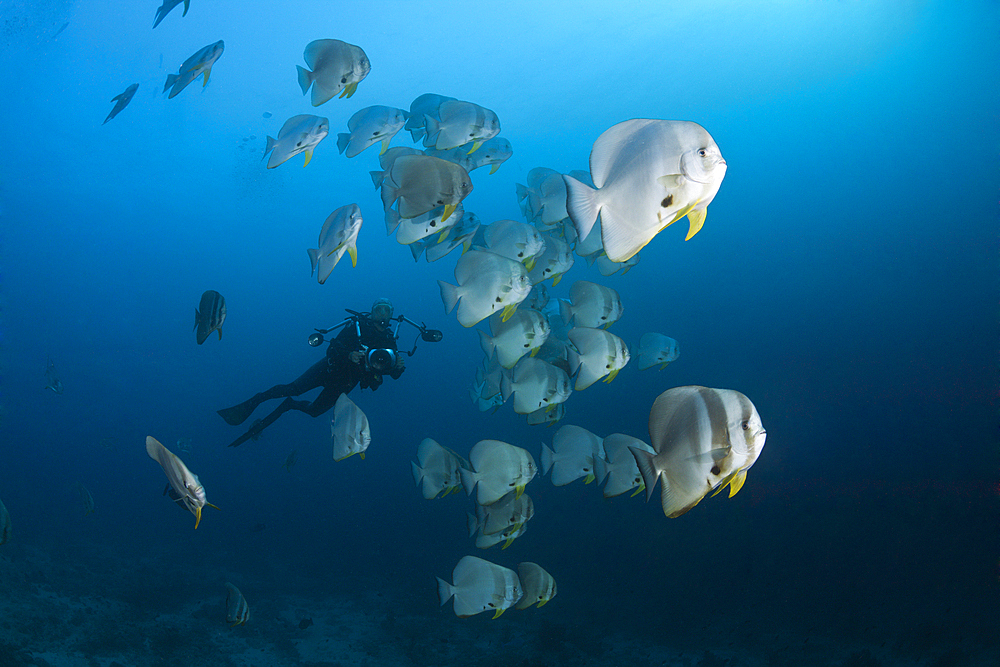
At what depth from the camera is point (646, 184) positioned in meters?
1.22

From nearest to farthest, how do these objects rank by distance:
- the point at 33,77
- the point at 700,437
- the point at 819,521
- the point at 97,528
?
the point at 700,437
the point at 819,521
the point at 97,528
the point at 33,77

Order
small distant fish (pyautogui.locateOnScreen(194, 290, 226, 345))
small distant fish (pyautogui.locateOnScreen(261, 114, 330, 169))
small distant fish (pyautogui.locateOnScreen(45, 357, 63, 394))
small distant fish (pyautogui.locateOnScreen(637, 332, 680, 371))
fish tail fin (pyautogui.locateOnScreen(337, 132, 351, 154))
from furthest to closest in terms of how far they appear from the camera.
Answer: small distant fish (pyautogui.locateOnScreen(45, 357, 63, 394)) < small distant fish (pyautogui.locateOnScreen(637, 332, 680, 371)) < fish tail fin (pyautogui.locateOnScreen(337, 132, 351, 154)) < small distant fish (pyautogui.locateOnScreen(261, 114, 330, 169)) < small distant fish (pyautogui.locateOnScreen(194, 290, 226, 345))

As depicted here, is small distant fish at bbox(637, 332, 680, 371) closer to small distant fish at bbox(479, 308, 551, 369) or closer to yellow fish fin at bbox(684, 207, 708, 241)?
small distant fish at bbox(479, 308, 551, 369)

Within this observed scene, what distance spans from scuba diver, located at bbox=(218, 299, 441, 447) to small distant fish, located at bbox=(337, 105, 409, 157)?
6.78 ft

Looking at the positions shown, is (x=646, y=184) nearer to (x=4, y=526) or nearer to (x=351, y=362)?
(x=351, y=362)

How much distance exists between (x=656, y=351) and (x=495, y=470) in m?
2.24

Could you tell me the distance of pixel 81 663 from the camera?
6.90m

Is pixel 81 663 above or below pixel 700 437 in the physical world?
below

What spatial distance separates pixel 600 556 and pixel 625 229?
10503mm

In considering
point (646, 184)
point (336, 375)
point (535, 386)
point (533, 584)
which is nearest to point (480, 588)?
point (533, 584)

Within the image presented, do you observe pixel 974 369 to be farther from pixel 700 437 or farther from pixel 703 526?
pixel 700 437

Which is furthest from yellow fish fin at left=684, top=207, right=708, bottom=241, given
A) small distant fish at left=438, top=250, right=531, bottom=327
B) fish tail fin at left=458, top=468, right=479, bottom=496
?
fish tail fin at left=458, top=468, right=479, bottom=496

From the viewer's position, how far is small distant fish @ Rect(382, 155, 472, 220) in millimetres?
2484

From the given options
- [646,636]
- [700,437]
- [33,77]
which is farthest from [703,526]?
[33,77]
